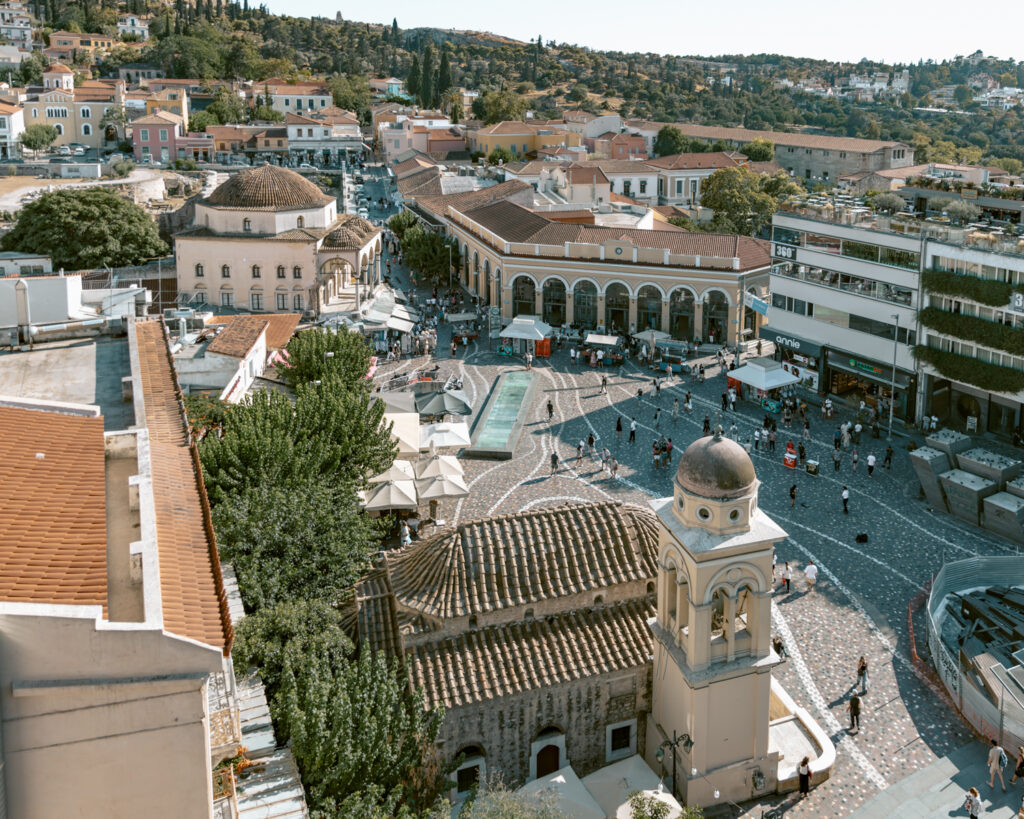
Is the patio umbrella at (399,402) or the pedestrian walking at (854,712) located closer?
the pedestrian walking at (854,712)

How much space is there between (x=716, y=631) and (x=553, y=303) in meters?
39.7

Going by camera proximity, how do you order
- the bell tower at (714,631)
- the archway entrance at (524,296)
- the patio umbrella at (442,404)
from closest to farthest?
the bell tower at (714,631)
the patio umbrella at (442,404)
the archway entrance at (524,296)

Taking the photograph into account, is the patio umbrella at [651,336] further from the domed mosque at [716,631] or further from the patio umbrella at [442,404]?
the domed mosque at [716,631]

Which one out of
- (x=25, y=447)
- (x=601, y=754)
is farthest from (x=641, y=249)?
(x=25, y=447)

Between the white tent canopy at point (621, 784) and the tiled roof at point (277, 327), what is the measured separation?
2776 cm

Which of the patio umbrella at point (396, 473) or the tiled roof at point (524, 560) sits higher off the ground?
the tiled roof at point (524, 560)

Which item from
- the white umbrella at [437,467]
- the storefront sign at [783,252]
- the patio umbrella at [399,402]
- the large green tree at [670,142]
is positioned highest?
the large green tree at [670,142]

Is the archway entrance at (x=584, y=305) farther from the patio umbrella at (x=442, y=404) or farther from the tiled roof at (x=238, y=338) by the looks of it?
the tiled roof at (x=238, y=338)

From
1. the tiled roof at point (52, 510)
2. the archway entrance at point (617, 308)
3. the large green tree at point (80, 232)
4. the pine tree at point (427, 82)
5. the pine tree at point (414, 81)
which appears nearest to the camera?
the tiled roof at point (52, 510)

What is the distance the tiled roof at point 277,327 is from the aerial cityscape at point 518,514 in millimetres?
248

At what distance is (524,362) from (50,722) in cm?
4178

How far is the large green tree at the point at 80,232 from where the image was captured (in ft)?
236

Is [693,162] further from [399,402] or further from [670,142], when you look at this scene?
[399,402]

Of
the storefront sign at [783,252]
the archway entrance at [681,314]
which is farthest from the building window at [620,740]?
the archway entrance at [681,314]
